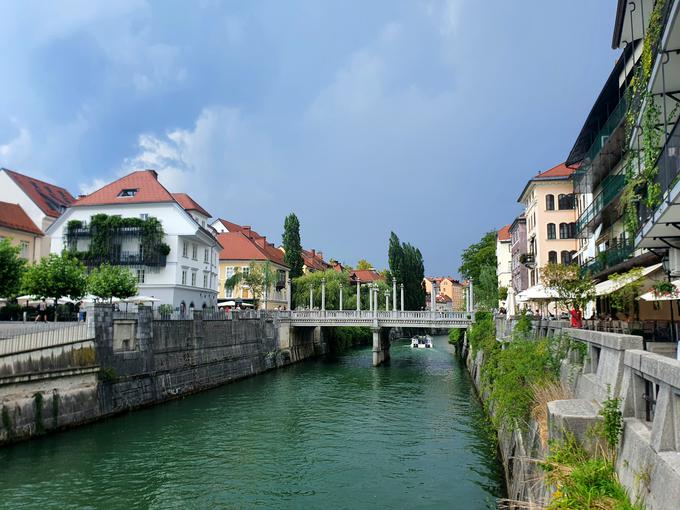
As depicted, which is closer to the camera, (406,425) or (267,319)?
(406,425)

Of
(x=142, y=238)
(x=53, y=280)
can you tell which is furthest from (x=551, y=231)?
(x=53, y=280)

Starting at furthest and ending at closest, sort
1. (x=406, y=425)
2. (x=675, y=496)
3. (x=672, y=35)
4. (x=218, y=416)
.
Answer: (x=218, y=416)
(x=406, y=425)
(x=672, y=35)
(x=675, y=496)

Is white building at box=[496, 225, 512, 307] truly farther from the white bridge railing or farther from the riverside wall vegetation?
the riverside wall vegetation

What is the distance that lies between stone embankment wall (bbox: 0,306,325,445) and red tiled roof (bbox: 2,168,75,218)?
2680cm

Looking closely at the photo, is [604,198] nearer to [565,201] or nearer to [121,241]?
[565,201]

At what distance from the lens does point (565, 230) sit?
5016 cm

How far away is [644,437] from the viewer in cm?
673

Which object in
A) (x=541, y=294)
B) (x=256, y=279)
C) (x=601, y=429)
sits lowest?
(x=601, y=429)

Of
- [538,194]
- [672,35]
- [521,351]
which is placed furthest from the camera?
[538,194]

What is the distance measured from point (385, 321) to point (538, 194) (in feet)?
62.1

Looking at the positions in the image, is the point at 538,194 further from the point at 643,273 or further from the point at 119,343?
the point at 119,343

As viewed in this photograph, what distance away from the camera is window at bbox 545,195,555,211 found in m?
50.8

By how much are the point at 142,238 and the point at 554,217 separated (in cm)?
3819

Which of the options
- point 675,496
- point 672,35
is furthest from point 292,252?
point 675,496
